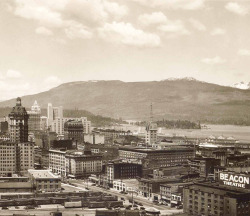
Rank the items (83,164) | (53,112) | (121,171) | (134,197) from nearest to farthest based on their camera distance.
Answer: (134,197) < (121,171) < (83,164) < (53,112)

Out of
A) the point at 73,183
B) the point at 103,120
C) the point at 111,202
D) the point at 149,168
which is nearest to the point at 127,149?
the point at 149,168

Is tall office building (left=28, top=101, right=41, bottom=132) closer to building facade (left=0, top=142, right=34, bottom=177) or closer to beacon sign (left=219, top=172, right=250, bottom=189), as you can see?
building facade (left=0, top=142, right=34, bottom=177)

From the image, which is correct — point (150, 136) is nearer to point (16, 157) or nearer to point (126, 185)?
point (16, 157)

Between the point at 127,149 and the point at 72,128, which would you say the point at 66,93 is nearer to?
the point at 72,128

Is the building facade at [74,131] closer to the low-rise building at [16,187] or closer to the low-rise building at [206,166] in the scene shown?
the low-rise building at [206,166]

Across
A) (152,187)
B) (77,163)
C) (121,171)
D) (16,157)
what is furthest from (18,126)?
(152,187)
